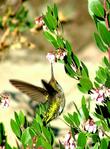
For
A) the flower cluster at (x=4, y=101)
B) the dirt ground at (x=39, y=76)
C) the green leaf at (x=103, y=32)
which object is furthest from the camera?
the dirt ground at (x=39, y=76)

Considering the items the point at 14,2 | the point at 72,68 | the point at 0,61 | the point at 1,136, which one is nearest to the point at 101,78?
the point at 72,68

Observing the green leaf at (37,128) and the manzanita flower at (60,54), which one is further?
the green leaf at (37,128)

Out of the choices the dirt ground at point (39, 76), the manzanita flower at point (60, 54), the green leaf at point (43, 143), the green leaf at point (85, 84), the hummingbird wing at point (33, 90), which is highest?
the dirt ground at point (39, 76)

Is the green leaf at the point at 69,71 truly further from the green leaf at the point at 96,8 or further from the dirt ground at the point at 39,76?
the dirt ground at the point at 39,76

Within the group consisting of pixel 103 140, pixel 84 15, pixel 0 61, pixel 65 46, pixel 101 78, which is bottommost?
pixel 103 140

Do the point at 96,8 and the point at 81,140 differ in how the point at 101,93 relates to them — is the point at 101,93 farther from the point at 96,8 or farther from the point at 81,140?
the point at 96,8

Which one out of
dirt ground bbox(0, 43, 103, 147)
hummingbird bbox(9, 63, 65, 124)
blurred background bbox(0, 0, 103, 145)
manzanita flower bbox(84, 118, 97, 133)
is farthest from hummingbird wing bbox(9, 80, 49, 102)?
dirt ground bbox(0, 43, 103, 147)

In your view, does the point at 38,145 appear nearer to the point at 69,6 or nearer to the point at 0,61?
the point at 0,61

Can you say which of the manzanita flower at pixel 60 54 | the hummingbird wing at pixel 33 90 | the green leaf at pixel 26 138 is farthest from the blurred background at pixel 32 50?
the manzanita flower at pixel 60 54
